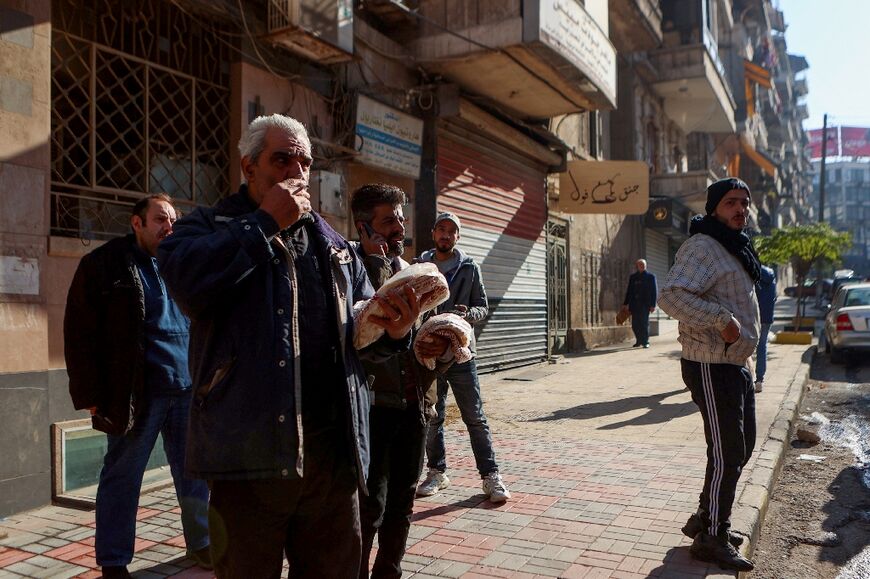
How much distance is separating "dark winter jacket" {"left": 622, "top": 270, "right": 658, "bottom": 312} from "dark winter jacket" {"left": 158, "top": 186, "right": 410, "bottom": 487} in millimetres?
15041

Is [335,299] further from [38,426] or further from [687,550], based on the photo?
[38,426]

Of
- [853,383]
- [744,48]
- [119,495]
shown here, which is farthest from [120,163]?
[744,48]

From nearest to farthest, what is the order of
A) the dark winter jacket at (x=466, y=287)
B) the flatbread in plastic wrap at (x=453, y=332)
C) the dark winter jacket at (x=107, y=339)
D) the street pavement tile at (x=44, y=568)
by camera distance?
the flatbread in plastic wrap at (x=453, y=332) → the dark winter jacket at (x=107, y=339) → the street pavement tile at (x=44, y=568) → the dark winter jacket at (x=466, y=287)

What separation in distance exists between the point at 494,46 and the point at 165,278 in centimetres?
844

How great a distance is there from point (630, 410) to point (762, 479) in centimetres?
343

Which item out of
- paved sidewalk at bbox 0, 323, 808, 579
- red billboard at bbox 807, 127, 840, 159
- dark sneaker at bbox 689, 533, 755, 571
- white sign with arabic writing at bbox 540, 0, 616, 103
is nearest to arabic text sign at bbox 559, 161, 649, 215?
white sign with arabic writing at bbox 540, 0, 616, 103

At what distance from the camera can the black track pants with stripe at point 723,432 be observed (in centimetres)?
374

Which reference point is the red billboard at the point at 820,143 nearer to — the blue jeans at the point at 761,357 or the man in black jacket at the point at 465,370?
the blue jeans at the point at 761,357

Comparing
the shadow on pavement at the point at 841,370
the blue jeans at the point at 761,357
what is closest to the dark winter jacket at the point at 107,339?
the blue jeans at the point at 761,357

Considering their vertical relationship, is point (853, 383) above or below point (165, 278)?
below

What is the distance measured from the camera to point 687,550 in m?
3.91

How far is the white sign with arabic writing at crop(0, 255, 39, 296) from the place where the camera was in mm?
4707

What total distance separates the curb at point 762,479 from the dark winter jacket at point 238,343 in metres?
2.82

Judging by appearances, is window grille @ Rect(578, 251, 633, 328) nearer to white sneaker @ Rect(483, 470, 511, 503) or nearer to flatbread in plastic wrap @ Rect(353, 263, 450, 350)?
white sneaker @ Rect(483, 470, 511, 503)
